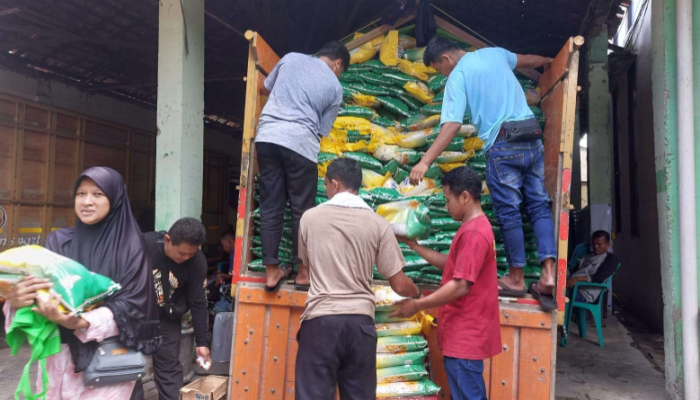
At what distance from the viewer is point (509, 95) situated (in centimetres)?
286

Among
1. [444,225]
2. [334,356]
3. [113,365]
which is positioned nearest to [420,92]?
[444,225]

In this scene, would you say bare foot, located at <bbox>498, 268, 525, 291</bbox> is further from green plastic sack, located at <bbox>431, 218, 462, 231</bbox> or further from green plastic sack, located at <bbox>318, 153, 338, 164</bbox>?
green plastic sack, located at <bbox>318, 153, 338, 164</bbox>

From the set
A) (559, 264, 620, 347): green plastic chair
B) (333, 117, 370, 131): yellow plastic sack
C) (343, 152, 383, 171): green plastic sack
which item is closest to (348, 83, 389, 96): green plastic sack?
(333, 117, 370, 131): yellow plastic sack

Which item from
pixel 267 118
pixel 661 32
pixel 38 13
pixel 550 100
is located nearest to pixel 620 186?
pixel 661 32

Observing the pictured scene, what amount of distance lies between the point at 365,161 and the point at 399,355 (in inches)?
59.0

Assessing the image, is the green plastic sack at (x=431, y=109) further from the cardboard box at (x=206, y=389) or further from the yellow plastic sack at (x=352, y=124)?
the cardboard box at (x=206, y=389)

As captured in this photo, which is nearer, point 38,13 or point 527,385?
point 527,385

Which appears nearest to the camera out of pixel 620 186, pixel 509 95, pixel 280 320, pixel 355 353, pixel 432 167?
pixel 355 353

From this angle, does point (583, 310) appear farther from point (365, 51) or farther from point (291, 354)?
point (291, 354)

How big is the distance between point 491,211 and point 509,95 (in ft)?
2.48

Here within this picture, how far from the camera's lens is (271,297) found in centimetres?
269

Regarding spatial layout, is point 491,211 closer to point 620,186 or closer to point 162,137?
point 162,137

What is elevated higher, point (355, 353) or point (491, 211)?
point (491, 211)

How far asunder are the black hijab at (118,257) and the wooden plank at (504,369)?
1.66 meters
